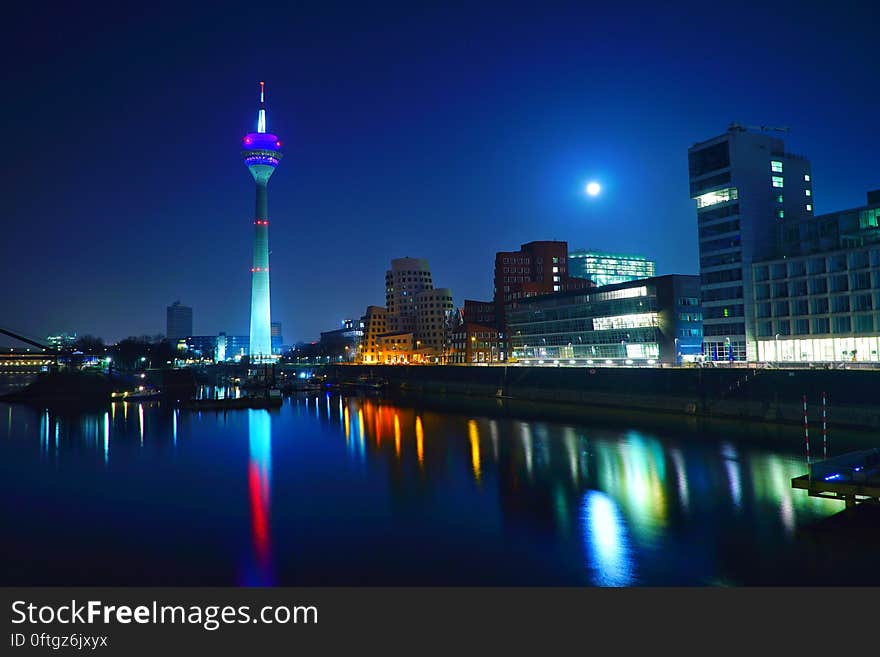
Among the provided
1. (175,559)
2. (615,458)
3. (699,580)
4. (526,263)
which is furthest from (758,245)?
(526,263)

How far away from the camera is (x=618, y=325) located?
92125 mm

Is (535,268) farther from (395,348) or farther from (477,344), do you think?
(395,348)

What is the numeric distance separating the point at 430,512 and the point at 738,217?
6132 cm

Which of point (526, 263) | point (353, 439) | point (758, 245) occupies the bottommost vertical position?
point (353, 439)

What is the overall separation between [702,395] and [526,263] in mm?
113062

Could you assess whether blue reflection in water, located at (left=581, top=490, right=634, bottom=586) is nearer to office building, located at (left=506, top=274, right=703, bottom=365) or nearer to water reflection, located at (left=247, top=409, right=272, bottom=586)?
water reflection, located at (left=247, top=409, right=272, bottom=586)

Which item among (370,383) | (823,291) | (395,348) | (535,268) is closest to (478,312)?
(535,268)

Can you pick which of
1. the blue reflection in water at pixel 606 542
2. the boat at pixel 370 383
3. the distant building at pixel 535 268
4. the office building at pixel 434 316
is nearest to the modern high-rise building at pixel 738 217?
the blue reflection in water at pixel 606 542

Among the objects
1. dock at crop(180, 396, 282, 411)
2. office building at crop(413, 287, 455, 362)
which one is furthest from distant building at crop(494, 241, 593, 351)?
dock at crop(180, 396, 282, 411)

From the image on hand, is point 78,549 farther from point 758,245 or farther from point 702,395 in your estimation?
point 758,245

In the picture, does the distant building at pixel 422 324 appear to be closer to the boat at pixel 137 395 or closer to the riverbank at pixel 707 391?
the boat at pixel 137 395

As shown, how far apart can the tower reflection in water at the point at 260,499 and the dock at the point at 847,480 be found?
61.7 feet

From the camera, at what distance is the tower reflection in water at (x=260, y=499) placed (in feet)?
65.0

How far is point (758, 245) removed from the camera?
2847 inches
